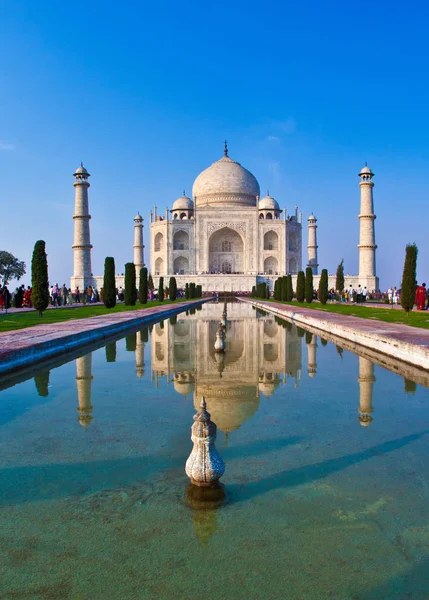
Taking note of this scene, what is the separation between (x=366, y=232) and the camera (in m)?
29.5

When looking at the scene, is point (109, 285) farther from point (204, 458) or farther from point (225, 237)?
point (225, 237)

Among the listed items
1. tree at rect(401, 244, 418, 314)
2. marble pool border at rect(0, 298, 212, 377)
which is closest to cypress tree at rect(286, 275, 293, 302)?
tree at rect(401, 244, 418, 314)

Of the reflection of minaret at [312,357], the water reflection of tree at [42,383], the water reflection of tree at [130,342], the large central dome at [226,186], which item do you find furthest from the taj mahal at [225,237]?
the water reflection of tree at [42,383]

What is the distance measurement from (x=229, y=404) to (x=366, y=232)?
28.2 metres

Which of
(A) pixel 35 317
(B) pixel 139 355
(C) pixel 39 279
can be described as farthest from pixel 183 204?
(B) pixel 139 355

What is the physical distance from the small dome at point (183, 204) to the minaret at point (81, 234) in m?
9.82

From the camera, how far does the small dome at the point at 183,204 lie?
3772 cm

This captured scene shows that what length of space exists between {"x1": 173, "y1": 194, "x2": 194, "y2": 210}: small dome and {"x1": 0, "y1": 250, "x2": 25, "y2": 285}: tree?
13.5m

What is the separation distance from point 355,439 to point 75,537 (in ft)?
4.76

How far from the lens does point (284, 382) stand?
12.6 feet

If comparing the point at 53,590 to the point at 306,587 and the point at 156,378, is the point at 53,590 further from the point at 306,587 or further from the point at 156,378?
the point at 156,378

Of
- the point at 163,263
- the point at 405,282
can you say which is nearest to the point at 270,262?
the point at 163,263

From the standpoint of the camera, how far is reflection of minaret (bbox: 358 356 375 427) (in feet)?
9.36

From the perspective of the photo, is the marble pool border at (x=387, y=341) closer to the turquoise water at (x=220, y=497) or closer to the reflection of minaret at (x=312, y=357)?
the reflection of minaret at (x=312, y=357)
